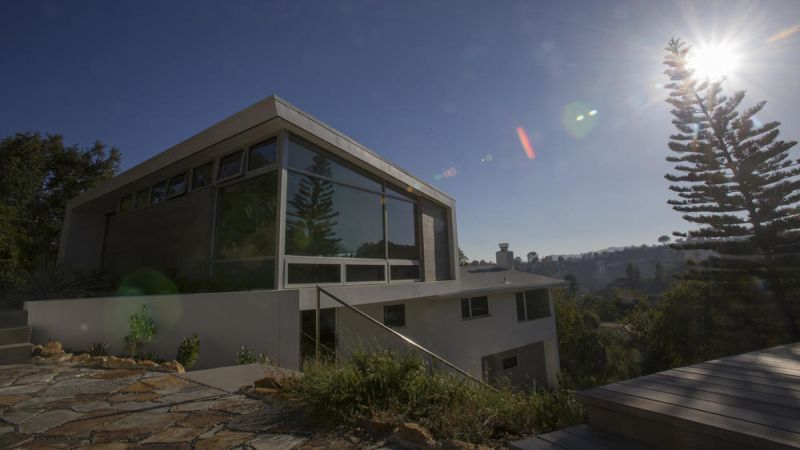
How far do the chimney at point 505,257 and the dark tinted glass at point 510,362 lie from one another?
533 cm

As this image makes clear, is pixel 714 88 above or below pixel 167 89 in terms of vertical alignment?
above

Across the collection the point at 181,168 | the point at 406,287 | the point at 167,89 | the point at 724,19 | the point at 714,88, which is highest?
the point at 714,88

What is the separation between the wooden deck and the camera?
60.6 inches

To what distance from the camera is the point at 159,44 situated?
20.9 ft

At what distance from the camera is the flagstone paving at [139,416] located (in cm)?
207

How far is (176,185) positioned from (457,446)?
8.17 m

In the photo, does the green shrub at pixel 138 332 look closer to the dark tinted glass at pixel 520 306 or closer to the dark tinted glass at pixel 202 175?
the dark tinted glass at pixel 202 175

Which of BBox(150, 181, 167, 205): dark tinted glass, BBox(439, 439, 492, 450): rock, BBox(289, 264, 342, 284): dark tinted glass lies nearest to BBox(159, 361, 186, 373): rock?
BBox(289, 264, 342, 284): dark tinted glass

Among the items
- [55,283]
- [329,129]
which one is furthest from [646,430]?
[55,283]

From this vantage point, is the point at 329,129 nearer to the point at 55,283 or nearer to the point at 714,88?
the point at 55,283

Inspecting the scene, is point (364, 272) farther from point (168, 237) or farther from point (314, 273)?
point (168, 237)

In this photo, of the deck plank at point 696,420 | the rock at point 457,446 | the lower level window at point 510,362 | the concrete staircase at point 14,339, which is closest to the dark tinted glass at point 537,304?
the lower level window at point 510,362

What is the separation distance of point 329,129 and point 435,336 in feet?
19.5

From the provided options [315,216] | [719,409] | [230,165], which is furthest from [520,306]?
[719,409]
